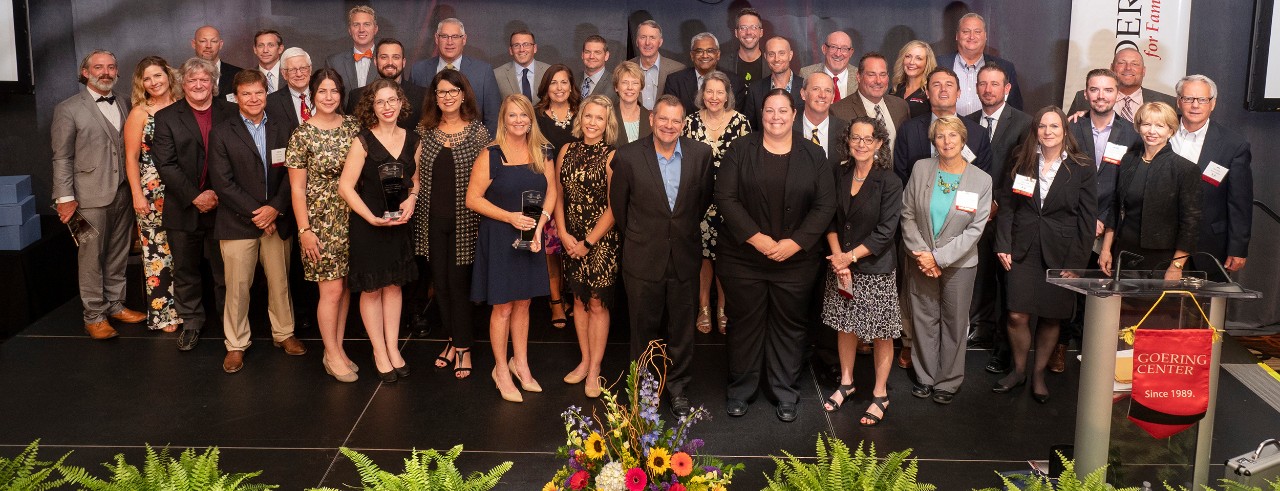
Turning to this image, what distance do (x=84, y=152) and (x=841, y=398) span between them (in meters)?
4.26

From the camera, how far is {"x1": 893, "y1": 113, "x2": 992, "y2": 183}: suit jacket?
18.9 feet

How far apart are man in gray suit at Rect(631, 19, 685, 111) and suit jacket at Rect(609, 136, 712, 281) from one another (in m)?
1.70

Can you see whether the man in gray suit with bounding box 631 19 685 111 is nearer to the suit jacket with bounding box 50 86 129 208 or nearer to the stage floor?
the stage floor

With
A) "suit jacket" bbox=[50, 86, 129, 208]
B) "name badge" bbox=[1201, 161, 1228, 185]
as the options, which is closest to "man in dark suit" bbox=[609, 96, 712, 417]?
"name badge" bbox=[1201, 161, 1228, 185]

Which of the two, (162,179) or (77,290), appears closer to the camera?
(162,179)

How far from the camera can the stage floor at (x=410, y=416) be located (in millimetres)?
4871

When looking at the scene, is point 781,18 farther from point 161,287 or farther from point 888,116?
point 161,287

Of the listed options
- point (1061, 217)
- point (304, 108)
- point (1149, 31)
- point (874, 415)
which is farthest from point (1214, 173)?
point (304, 108)

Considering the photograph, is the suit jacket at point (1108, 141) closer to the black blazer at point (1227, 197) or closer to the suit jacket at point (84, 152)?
the black blazer at point (1227, 197)

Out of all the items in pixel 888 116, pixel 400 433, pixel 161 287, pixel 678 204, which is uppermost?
pixel 888 116

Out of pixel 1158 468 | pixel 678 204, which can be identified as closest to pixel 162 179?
Result: pixel 678 204

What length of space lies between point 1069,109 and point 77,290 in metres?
6.20

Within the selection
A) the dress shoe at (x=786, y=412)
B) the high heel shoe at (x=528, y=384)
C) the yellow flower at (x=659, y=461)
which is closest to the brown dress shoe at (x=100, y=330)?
the high heel shoe at (x=528, y=384)

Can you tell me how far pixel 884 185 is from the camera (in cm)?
523
